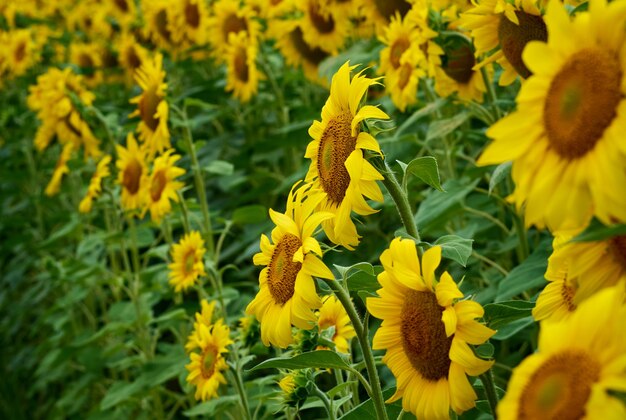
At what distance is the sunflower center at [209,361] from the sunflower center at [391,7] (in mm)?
1089

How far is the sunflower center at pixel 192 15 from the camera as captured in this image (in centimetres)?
388

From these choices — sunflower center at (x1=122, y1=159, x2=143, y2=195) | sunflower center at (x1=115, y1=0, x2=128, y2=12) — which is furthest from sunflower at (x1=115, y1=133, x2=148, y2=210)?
sunflower center at (x1=115, y1=0, x2=128, y2=12)

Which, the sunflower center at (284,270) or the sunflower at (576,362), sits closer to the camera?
the sunflower at (576,362)

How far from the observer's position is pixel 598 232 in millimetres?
837

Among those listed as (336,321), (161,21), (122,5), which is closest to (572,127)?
(336,321)

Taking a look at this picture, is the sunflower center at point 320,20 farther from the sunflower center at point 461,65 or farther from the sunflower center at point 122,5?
the sunflower center at point 122,5

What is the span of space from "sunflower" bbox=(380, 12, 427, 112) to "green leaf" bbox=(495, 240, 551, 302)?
0.55 m

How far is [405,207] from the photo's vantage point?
1200 millimetres

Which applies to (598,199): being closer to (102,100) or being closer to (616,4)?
(616,4)

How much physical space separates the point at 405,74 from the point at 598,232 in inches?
58.4

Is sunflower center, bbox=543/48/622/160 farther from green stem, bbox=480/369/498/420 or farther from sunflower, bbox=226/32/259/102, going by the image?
sunflower, bbox=226/32/259/102

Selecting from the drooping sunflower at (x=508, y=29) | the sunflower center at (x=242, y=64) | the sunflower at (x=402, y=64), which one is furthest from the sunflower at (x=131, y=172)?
the drooping sunflower at (x=508, y=29)

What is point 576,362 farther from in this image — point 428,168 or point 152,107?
point 152,107

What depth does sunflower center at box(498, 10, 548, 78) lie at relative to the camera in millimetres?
1362
